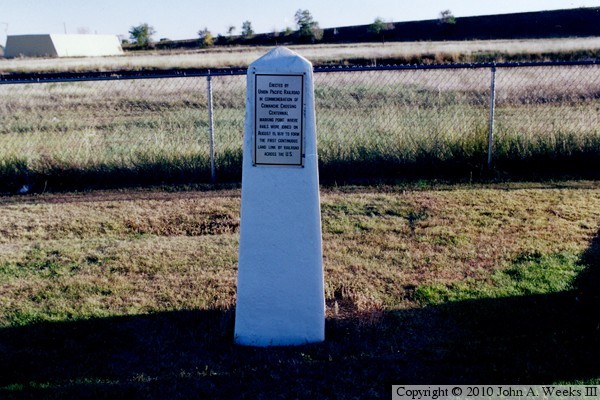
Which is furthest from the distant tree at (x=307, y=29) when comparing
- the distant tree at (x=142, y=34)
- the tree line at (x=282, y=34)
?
the distant tree at (x=142, y=34)

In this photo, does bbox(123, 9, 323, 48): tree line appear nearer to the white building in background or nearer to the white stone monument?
the white building in background

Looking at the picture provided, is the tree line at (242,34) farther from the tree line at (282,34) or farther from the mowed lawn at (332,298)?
the mowed lawn at (332,298)

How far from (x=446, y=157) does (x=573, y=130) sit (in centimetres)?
213

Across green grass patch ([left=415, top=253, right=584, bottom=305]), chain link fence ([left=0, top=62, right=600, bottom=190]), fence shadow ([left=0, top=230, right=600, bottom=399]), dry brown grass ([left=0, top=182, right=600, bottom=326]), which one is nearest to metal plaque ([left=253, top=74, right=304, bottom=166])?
fence shadow ([left=0, top=230, right=600, bottom=399])

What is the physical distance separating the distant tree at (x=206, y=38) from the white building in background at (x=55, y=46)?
11.2m

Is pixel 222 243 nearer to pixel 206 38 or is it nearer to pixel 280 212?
pixel 280 212

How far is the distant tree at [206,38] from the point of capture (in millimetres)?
73625

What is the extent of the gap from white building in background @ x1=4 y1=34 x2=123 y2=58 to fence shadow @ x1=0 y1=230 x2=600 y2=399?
210 ft

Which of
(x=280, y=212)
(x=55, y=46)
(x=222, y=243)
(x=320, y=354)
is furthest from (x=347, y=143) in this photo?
(x=55, y=46)

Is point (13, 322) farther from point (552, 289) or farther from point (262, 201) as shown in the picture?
point (552, 289)

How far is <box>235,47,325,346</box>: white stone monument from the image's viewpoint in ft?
11.8

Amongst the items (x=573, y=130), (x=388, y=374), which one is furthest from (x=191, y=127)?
(x=388, y=374)

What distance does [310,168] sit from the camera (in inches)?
146

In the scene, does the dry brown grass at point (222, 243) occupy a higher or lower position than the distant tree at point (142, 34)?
lower
